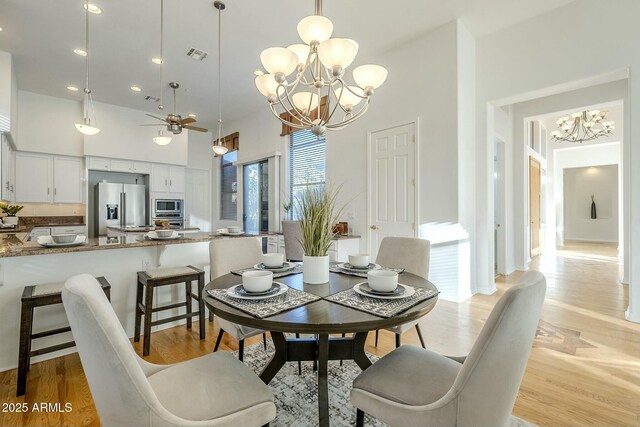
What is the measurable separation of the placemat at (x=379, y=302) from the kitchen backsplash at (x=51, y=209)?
20.8 ft

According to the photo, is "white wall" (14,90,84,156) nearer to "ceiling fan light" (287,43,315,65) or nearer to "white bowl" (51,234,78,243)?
"white bowl" (51,234,78,243)

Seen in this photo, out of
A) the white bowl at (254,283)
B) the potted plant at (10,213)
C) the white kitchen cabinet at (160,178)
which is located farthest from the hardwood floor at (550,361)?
the white kitchen cabinet at (160,178)

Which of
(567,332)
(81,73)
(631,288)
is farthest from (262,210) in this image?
(631,288)

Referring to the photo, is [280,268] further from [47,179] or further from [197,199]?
[197,199]

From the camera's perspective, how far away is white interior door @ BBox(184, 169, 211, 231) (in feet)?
23.3

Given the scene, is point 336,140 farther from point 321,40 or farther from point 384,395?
point 384,395

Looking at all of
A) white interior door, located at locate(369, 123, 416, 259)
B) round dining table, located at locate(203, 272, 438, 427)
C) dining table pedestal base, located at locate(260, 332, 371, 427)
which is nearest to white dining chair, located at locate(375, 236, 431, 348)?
round dining table, located at locate(203, 272, 438, 427)

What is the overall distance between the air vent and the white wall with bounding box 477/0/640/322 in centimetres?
364

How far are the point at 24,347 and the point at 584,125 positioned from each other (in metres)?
8.86

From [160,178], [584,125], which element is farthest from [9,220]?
[584,125]

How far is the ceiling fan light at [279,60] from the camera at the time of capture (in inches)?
72.1

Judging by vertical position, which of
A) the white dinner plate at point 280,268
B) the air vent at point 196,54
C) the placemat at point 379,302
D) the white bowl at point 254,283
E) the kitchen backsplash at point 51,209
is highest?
the air vent at point 196,54

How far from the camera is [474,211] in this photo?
12.7ft

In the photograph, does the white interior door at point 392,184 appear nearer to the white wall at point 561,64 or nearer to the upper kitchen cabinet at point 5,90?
the white wall at point 561,64
